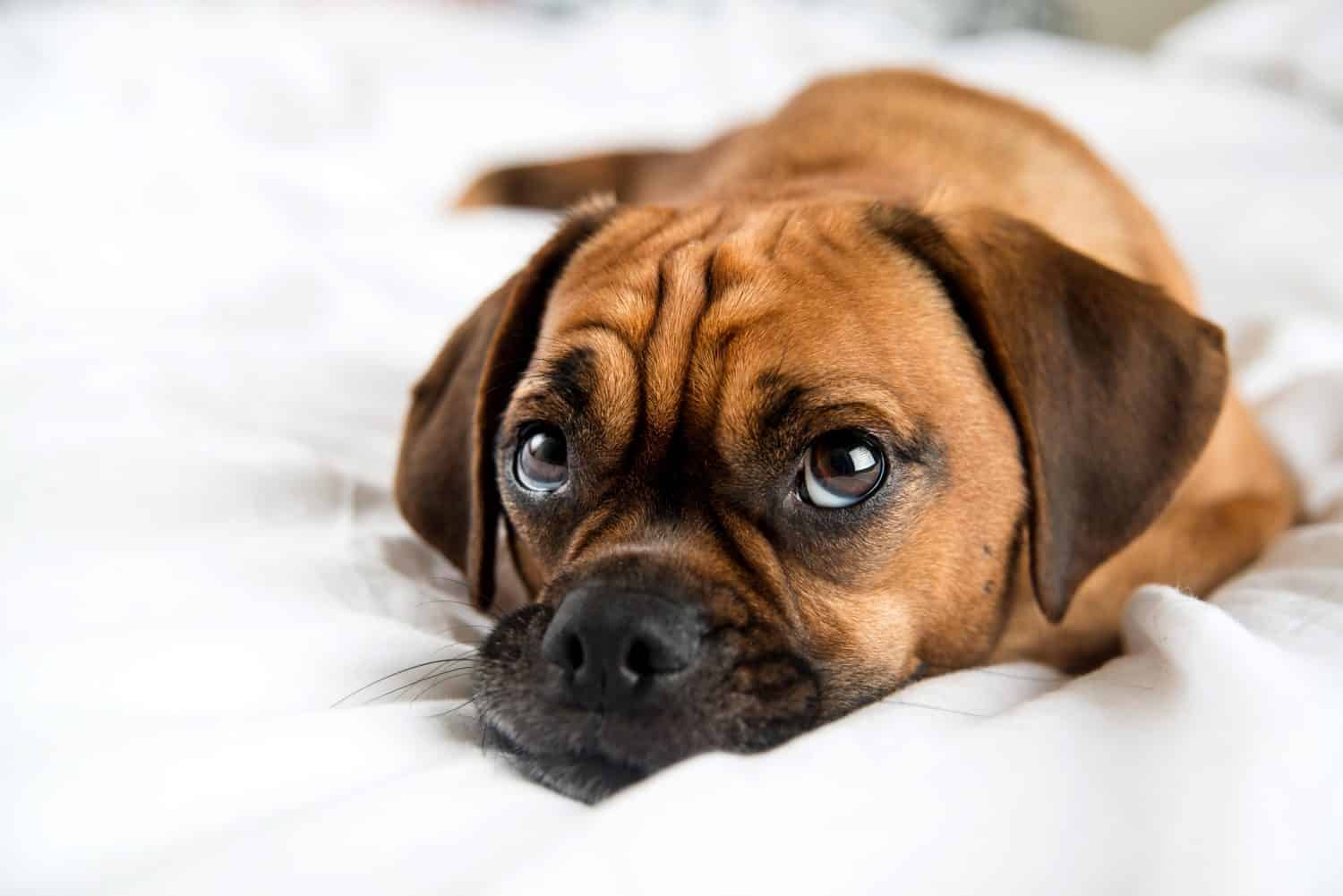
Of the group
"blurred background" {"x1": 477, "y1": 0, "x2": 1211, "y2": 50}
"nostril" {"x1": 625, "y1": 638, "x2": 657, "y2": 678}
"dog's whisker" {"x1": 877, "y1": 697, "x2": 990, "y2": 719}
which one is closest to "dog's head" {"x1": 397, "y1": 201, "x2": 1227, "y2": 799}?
"nostril" {"x1": 625, "y1": 638, "x2": 657, "y2": 678}

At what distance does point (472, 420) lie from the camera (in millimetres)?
2303

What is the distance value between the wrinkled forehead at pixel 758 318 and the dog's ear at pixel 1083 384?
0.10m

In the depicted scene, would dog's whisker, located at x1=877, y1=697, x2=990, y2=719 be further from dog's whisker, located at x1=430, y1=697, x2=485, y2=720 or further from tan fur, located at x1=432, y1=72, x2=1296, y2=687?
dog's whisker, located at x1=430, y1=697, x2=485, y2=720

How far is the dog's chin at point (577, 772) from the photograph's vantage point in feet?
4.92

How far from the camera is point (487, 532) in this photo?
2270 millimetres

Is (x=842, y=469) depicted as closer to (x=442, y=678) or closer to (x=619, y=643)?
(x=619, y=643)

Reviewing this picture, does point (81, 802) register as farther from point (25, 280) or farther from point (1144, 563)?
point (25, 280)

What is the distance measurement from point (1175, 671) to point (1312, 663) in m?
0.21

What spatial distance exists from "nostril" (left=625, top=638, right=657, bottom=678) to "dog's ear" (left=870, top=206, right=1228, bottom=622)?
2.50 feet

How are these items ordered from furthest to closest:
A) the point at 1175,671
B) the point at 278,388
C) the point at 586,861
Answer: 1. the point at 278,388
2. the point at 1175,671
3. the point at 586,861

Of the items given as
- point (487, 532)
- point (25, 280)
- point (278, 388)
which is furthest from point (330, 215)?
point (487, 532)

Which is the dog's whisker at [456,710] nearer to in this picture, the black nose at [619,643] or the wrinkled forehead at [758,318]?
the black nose at [619,643]

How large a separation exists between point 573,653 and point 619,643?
90 mm

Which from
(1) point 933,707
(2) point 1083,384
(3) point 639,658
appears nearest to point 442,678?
(3) point 639,658
